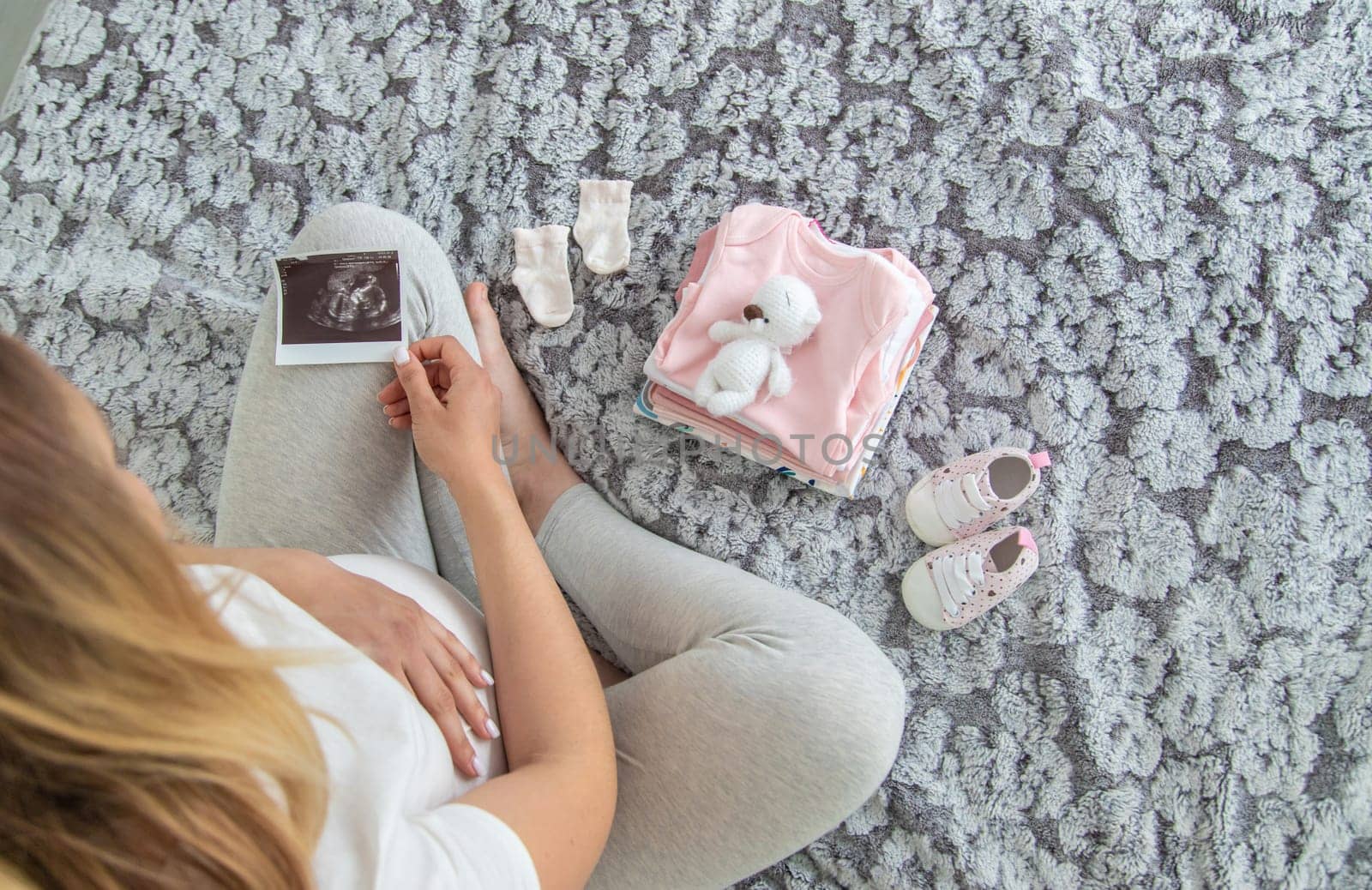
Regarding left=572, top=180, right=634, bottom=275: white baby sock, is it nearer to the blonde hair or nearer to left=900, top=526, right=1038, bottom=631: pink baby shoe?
left=900, top=526, right=1038, bottom=631: pink baby shoe

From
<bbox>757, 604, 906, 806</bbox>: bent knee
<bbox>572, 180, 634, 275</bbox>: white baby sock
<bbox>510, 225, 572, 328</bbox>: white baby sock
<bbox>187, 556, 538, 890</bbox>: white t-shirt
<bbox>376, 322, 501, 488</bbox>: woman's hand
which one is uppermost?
<bbox>572, 180, 634, 275</bbox>: white baby sock

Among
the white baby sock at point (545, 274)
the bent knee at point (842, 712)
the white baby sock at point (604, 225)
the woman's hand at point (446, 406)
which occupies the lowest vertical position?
the bent knee at point (842, 712)

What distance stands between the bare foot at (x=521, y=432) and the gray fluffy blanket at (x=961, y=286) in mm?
38

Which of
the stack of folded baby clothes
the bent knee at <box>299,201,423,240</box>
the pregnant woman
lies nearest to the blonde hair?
the pregnant woman

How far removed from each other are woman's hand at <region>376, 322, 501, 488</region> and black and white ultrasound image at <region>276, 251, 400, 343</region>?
0.06m

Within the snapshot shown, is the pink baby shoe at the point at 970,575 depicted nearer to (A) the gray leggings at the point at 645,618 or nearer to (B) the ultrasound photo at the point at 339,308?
(A) the gray leggings at the point at 645,618

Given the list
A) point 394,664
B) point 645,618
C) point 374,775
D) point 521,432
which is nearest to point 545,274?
point 521,432

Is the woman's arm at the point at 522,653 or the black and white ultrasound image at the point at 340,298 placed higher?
the black and white ultrasound image at the point at 340,298

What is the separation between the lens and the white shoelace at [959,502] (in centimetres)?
105

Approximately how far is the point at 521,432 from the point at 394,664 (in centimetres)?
46

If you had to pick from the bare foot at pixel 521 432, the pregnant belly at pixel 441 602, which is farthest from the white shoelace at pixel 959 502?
the pregnant belly at pixel 441 602

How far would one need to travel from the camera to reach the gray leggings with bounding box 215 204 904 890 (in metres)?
0.81

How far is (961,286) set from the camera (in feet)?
3.87

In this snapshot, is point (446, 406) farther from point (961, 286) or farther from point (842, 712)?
point (961, 286)
